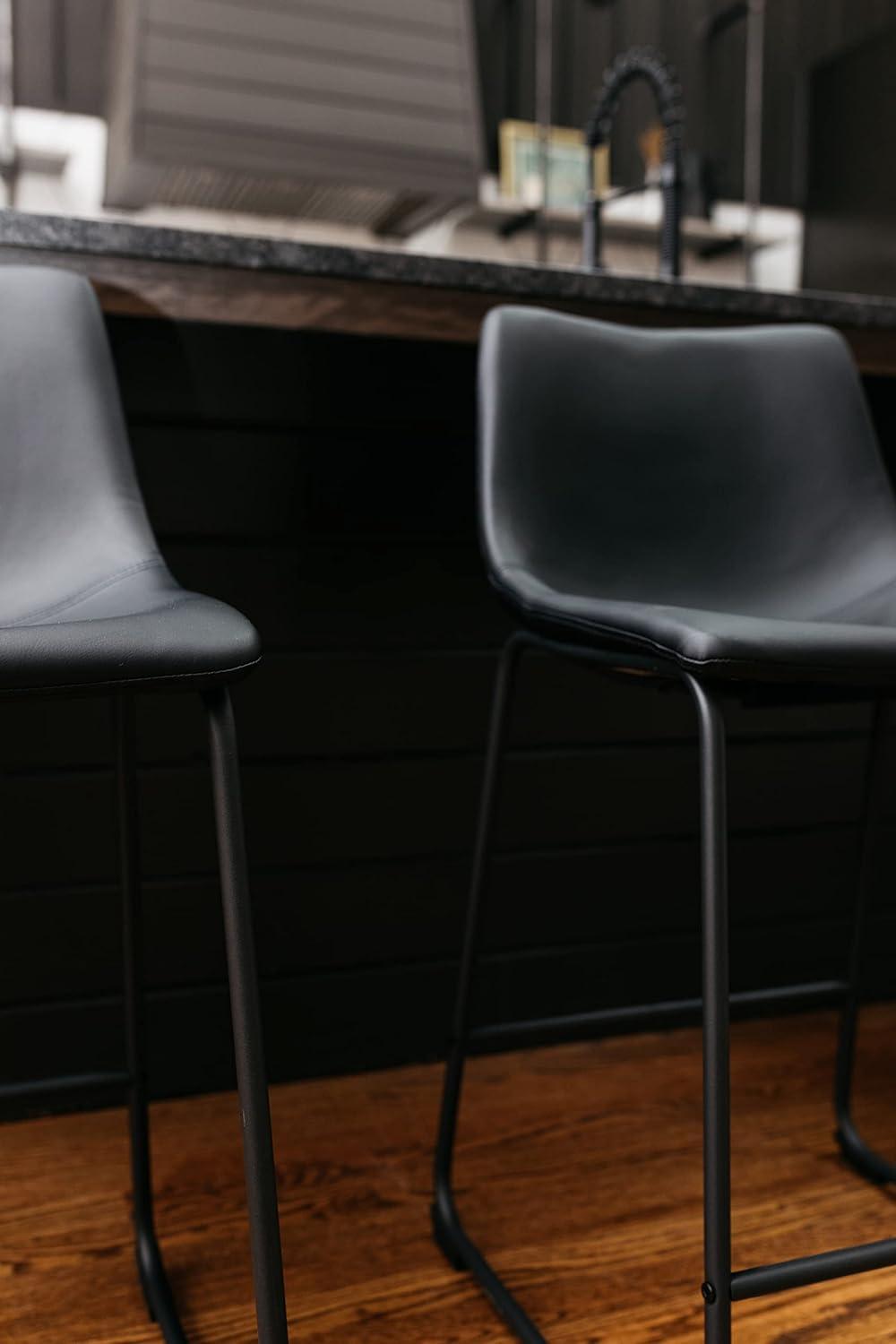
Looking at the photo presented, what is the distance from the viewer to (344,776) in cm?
141

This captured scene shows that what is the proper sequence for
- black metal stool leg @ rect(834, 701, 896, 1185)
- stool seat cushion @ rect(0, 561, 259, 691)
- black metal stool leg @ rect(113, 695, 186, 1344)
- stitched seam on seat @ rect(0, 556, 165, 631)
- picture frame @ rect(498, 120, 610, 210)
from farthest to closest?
picture frame @ rect(498, 120, 610, 210)
black metal stool leg @ rect(834, 701, 896, 1185)
black metal stool leg @ rect(113, 695, 186, 1344)
stitched seam on seat @ rect(0, 556, 165, 631)
stool seat cushion @ rect(0, 561, 259, 691)

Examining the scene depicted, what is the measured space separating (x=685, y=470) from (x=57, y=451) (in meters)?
0.58

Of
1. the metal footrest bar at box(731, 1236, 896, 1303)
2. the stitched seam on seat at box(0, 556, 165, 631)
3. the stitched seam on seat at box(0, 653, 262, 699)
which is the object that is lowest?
the metal footrest bar at box(731, 1236, 896, 1303)

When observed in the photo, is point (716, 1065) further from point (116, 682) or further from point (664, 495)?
point (664, 495)

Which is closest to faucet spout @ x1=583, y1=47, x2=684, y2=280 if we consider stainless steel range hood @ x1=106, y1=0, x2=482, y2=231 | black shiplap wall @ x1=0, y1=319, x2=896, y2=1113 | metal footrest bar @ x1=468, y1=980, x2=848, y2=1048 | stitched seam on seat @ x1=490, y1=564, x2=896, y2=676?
black shiplap wall @ x1=0, y1=319, x2=896, y2=1113

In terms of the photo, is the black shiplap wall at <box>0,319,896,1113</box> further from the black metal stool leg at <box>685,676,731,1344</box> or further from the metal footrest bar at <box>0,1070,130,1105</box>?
the black metal stool leg at <box>685,676,731,1344</box>

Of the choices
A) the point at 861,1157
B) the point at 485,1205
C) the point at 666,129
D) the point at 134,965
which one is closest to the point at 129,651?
the point at 134,965

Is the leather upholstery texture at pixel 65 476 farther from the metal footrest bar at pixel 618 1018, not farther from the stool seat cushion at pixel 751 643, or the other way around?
the metal footrest bar at pixel 618 1018

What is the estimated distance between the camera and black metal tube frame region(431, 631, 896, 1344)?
0.72 metres

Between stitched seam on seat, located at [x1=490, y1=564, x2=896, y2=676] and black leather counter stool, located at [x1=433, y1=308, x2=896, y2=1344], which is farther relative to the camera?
black leather counter stool, located at [x1=433, y1=308, x2=896, y2=1344]

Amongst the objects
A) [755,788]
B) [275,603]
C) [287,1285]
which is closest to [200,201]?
[275,603]

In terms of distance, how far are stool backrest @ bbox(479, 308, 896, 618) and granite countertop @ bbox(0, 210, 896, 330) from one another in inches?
3.7

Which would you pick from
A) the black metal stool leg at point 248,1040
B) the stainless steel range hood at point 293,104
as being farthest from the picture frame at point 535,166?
the black metal stool leg at point 248,1040

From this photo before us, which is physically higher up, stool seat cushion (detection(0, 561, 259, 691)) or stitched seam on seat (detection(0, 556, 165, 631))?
stitched seam on seat (detection(0, 556, 165, 631))
